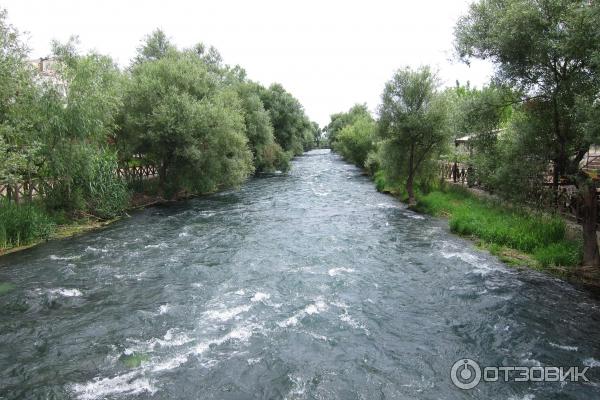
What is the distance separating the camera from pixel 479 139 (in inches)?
710

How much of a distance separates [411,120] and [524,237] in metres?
13.6

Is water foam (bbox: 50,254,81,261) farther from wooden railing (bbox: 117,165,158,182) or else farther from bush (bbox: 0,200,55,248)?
wooden railing (bbox: 117,165,158,182)

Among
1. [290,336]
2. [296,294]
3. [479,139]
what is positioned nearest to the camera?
[290,336]

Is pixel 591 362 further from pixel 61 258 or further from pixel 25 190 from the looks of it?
pixel 25 190

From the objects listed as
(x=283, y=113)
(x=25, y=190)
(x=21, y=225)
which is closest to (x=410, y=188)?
(x=21, y=225)

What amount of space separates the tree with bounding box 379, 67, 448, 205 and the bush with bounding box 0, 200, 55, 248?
23802 mm

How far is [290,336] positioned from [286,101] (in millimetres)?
63714

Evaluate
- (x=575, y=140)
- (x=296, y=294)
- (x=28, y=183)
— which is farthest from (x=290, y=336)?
(x=28, y=183)

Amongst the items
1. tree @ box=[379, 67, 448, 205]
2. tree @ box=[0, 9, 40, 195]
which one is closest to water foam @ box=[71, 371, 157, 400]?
tree @ box=[0, 9, 40, 195]

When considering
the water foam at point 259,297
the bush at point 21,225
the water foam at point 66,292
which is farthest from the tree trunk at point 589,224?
the bush at point 21,225

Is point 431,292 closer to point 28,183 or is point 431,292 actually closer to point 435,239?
point 435,239

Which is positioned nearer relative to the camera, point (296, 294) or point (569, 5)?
point (569, 5)

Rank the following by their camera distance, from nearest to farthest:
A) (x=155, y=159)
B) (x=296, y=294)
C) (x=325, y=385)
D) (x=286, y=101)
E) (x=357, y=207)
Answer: (x=325, y=385) → (x=296, y=294) → (x=357, y=207) → (x=155, y=159) → (x=286, y=101)

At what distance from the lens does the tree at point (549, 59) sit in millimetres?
12820
